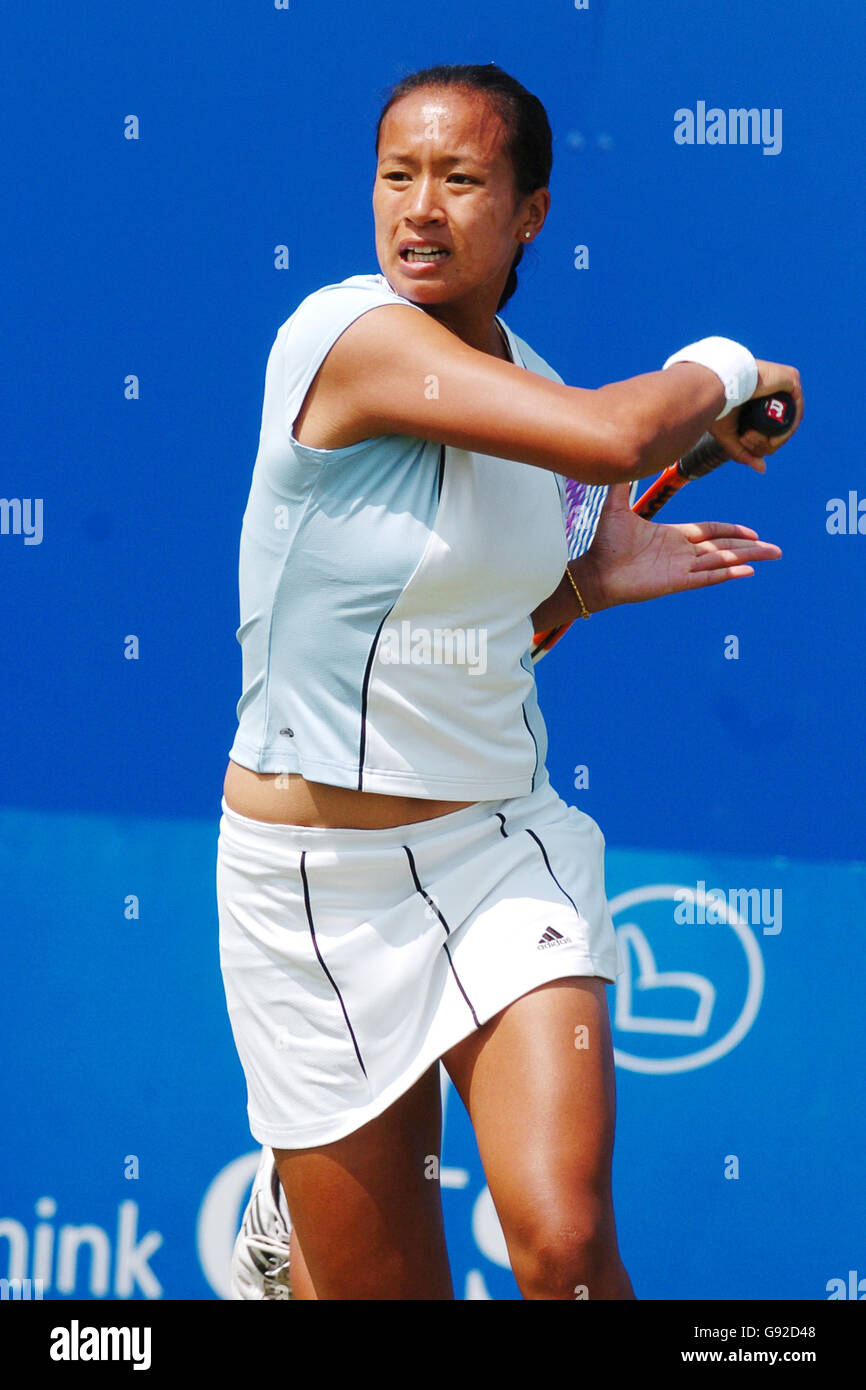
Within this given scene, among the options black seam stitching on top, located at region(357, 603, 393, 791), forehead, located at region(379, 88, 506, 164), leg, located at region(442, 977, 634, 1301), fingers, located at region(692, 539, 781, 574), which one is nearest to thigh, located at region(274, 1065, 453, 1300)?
leg, located at region(442, 977, 634, 1301)

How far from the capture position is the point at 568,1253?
1796 mm

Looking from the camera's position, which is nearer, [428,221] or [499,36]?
[428,221]

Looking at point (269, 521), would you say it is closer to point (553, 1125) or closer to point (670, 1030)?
point (553, 1125)

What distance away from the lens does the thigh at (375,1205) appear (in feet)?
6.64


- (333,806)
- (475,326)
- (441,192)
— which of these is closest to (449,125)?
(441,192)

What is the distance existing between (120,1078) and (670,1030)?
99 centimetres

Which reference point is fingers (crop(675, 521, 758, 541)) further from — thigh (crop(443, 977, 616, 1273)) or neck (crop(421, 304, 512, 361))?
thigh (crop(443, 977, 616, 1273))

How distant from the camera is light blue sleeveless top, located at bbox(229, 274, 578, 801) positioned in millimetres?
1880

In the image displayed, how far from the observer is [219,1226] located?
2.97 metres

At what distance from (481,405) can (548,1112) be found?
31.4 inches

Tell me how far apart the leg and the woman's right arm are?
24.3 inches

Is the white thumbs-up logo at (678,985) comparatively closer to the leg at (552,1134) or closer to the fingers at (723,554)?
the fingers at (723,554)
